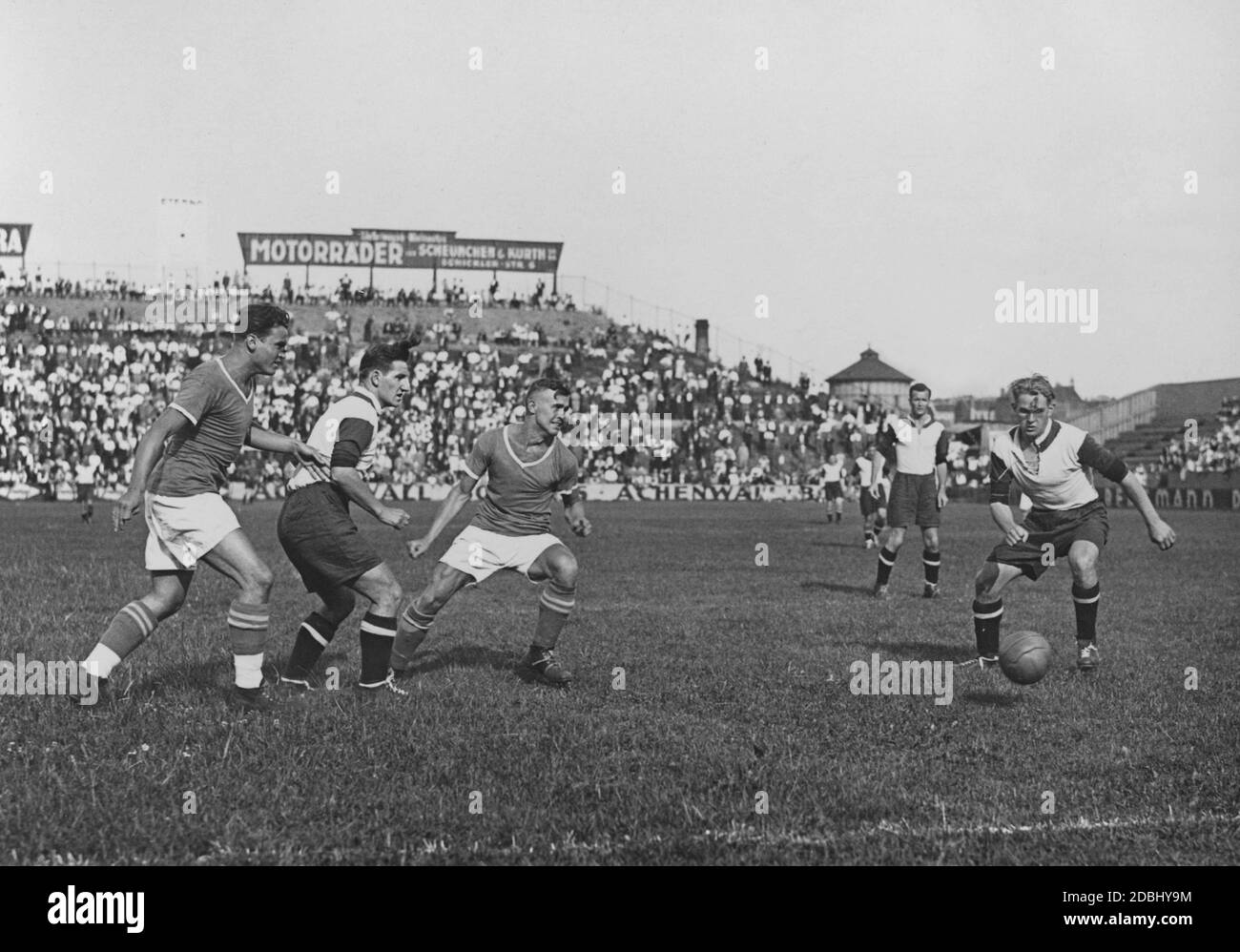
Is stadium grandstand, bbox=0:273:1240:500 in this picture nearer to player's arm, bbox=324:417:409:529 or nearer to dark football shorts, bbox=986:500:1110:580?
dark football shorts, bbox=986:500:1110:580

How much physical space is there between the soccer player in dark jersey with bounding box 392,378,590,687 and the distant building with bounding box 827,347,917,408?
9011cm

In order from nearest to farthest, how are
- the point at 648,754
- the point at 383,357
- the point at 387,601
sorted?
1. the point at 648,754
2. the point at 387,601
3. the point at 383,357

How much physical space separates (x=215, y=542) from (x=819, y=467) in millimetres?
44013

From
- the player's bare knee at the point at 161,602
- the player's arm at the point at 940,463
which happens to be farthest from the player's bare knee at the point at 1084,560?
the player's bare knee at the point at 161,602

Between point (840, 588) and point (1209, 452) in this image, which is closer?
point (840, 588)

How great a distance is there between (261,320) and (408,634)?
218 centimetres

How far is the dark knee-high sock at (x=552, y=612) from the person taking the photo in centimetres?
820

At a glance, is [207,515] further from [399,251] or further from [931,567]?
[399,251]

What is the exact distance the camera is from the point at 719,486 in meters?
47.7

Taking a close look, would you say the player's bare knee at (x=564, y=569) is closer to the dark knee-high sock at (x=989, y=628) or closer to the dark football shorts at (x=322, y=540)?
the dark football shorts at (x=322, y=540)

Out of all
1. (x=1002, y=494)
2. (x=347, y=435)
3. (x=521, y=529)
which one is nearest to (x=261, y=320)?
(x=347, y=435)

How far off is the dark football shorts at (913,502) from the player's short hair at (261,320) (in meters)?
8.81

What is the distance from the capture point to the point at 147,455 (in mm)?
6488
